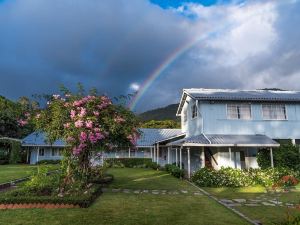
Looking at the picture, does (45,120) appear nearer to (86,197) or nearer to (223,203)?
(86,197)

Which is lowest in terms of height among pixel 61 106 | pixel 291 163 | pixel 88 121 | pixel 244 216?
pixel 244 216

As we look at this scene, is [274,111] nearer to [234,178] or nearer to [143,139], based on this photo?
[234,178]

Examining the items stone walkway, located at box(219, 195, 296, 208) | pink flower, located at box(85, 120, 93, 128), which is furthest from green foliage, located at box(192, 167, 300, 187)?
pink flower, located at box(85, 120, 93, 128)

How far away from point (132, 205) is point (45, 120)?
575cm

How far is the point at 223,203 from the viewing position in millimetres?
11469

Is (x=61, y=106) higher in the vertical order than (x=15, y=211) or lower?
higher

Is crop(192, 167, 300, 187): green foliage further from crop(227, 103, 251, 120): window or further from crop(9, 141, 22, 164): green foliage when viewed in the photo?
crop(9, 141, 22, 164): green foliage

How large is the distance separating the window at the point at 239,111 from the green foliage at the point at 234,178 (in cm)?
561

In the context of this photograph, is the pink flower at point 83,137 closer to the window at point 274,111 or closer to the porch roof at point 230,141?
the porch roof at point 230,141

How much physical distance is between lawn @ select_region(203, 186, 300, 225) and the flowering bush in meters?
5.77

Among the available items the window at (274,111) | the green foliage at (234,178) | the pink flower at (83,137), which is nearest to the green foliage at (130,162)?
the window at (274,111)

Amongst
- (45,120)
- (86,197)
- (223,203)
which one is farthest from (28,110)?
(223,203)

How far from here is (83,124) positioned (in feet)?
39.0

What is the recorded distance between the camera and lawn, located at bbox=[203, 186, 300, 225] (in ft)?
29.5
